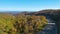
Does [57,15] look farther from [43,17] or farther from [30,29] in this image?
[43,17]

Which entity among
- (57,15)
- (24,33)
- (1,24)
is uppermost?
(57,15)

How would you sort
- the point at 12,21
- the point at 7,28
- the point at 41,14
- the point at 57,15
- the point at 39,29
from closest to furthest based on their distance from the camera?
the point at 57,15
the point at 7,28
the point at 12,21
the point at 39,29
the point at 41,14

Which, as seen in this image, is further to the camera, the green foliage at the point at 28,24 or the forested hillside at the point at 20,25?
the green foliage at the point at 28,24

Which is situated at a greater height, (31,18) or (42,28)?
(31,18)

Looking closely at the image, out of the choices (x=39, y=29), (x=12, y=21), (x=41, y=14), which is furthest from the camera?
(x=41, y=14)

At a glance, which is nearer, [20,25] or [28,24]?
[20,25]

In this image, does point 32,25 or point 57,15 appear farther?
point 32,25

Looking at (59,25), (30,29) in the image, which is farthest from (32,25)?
(59,25)

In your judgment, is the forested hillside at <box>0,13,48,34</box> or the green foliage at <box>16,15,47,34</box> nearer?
→ the forested hillside at <box>0,13,48,34</box>

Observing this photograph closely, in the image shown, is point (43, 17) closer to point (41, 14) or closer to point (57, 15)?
point (41, 14)
